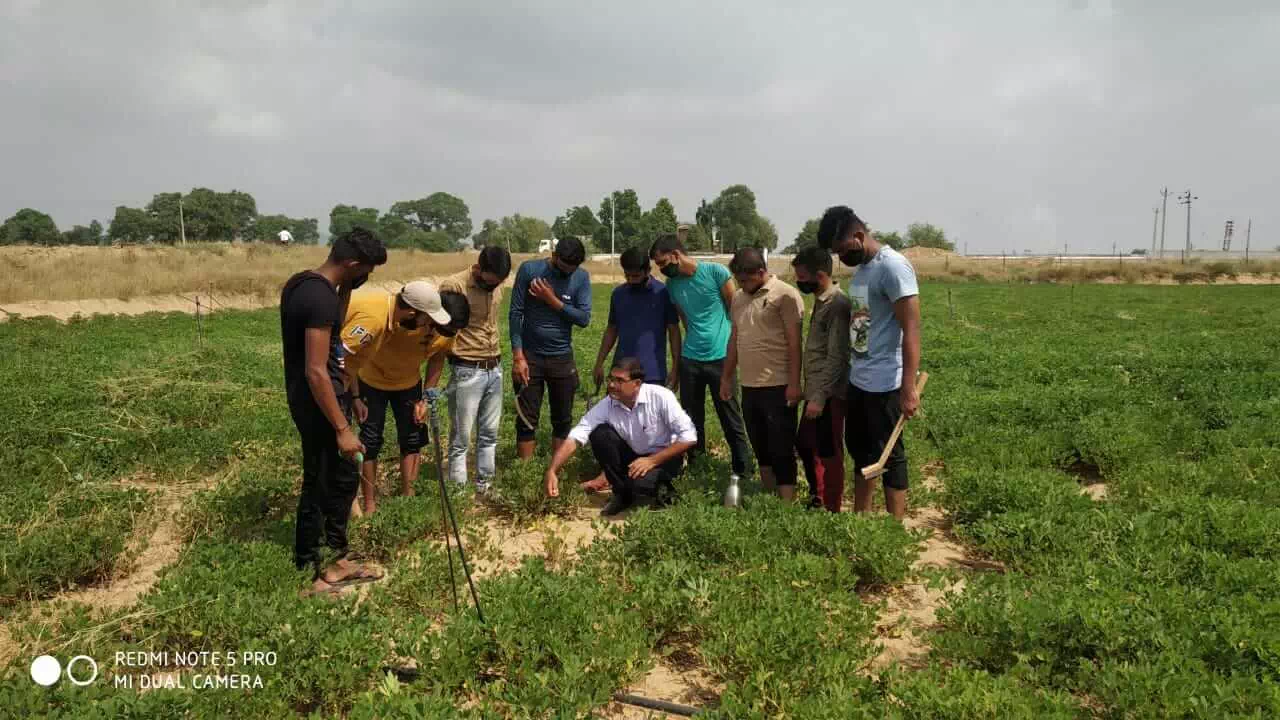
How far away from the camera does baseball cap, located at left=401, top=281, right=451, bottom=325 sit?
4344 millimetres

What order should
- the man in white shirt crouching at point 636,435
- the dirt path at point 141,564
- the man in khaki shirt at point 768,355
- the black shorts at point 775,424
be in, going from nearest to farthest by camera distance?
the dirt path at point 141,564 → the man in khaki shirt at point 768,355 → the black shorts at point 775,424 → the man in white shirt crouching at point 636,435

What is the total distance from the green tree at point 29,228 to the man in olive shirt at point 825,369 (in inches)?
3986

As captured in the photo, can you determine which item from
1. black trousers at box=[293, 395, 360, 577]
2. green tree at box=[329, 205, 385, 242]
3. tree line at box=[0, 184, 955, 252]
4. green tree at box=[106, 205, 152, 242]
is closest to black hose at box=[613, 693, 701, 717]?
black trousers at box=[293, 395, 360, 577]

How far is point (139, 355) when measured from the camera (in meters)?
11.3

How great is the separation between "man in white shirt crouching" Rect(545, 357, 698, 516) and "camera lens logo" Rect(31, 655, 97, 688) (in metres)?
2.55

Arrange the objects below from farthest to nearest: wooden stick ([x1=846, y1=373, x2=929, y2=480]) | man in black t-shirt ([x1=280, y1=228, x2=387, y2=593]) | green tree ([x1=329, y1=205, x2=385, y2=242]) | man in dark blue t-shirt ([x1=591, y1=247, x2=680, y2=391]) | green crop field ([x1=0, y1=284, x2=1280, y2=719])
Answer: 1. green tree ([x1=329, y1=205, x2=385, y2=242])
2. man in dark blue t-shirt ([x1=591, y1=247, x2=680, y2=391])
3. wooden stick ([x1=846, y1=373, x2=929, y2=480])
4. man in black t-shirt ([x1=280, y1=228, x2=387, y2=593])
5. green crop field ([x1=0, y1=284, x2=1280, y2=719])

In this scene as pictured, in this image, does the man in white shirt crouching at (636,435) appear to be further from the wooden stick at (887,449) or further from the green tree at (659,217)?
the green tree at (659,217)

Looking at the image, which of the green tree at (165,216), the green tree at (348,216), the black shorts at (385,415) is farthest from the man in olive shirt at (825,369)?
the green tree at (348,216)

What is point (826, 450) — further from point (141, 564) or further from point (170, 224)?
point (170, 224)

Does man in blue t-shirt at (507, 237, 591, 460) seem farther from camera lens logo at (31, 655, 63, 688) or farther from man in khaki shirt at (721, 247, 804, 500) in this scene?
camera lens logo at (31, 655, 63, 688)

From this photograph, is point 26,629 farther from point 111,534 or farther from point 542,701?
point 542,701

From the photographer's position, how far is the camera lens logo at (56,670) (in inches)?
117

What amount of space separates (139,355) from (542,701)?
1117 cm

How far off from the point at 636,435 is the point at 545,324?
42.1 inches
